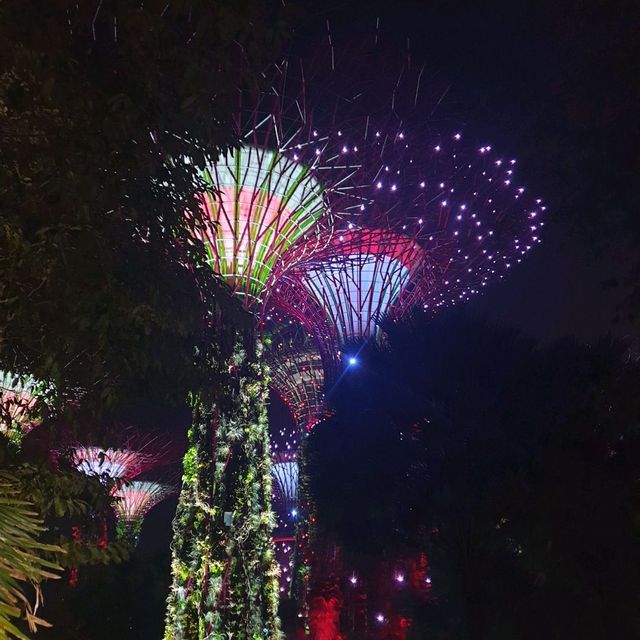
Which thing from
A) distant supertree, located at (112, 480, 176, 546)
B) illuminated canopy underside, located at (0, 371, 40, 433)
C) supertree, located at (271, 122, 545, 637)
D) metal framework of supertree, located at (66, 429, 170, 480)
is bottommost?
illuminated canopy underside, located at (0, 371, 40, 433)

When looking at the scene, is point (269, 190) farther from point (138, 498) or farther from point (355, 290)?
point (138, 498)

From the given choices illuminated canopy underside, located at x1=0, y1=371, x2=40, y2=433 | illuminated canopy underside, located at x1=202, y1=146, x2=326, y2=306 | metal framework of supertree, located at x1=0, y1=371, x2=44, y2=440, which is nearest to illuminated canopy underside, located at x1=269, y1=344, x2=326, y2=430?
illuminated canopy underside, located at x1=202, y1=146, x2=326, y2=306

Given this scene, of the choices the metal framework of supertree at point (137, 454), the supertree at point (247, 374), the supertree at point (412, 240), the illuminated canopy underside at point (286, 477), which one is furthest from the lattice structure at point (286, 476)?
the supertree at point (247, 374)

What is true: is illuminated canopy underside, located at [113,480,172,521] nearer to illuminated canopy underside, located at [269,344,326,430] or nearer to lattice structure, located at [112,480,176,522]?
lattice structure, located at [112,480,176,522]

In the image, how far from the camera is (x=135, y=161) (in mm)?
4414

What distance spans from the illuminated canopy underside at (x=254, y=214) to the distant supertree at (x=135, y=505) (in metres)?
26.9

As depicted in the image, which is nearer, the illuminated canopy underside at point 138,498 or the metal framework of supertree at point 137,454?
the metal framework of supertree at point 137,454

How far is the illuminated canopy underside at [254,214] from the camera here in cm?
1266

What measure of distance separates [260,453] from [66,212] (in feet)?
26.1

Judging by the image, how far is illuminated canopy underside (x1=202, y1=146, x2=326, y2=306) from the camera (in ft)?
41.5

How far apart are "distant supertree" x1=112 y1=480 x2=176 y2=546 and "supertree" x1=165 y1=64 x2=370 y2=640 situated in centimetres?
2678

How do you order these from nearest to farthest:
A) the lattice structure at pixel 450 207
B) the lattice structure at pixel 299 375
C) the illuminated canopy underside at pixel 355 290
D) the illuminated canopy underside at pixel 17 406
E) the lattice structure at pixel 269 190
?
the illuminated canopy underside at pixel 17 406 → the lattice structure at pixel 269 190 → the lattice structure at pixel 450 207 → the illuminated canopy underside at pixel 355 290 → the lattice structure at pixel 299 375

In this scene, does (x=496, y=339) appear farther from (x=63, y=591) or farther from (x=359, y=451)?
(x=63, y=591)

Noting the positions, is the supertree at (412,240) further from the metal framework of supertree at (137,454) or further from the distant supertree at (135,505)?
the distant supertree at (135,505)
